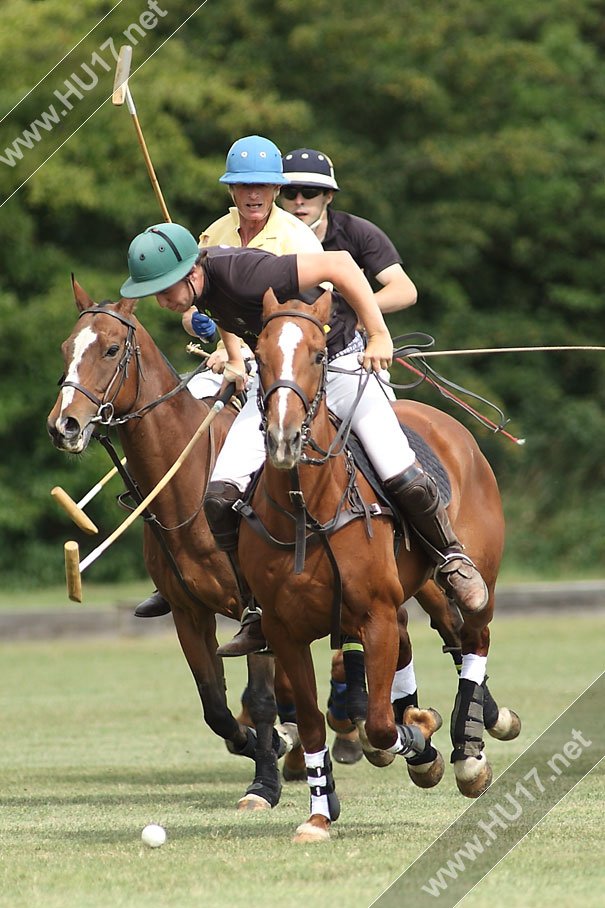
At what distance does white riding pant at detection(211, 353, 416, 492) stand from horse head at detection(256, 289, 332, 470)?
68 centimetres

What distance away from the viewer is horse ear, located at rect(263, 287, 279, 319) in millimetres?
6109

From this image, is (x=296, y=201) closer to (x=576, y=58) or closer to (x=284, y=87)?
(x=284, y=87)

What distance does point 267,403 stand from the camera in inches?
229

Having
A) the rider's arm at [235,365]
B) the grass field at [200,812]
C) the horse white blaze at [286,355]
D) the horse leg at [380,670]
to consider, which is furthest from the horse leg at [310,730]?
the rider's arm at [235,365]

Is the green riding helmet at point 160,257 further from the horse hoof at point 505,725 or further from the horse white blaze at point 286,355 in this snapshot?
the horse hoof at point 505,725

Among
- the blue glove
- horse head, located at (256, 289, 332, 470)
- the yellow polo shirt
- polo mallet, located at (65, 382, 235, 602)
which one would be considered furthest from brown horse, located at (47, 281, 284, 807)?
horse head, located at (256, 289, 332, 470)

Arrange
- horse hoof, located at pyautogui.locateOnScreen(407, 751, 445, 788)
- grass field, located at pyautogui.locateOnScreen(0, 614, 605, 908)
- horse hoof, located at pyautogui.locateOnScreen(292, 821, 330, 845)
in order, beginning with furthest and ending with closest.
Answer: horse hoof, located at pyautogui.locateOnScreen(407, 751, 445, 788), horse hoof, located at pyautogui.locateOnScreen(292, 821, 330, 845), grass field, located at pyautogui.locateOnScreen(0, 614, 605, 908)

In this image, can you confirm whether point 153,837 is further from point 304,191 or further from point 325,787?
point 304,191

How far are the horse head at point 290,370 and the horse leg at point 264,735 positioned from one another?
251cm

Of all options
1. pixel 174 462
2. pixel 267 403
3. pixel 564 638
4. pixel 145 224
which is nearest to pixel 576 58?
pixel 145 224

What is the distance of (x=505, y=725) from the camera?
27.0 feet

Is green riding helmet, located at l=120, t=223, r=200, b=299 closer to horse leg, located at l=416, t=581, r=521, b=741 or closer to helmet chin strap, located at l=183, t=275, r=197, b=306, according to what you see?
helmet chin strap, located at l=183, t=275, r=197, b=306

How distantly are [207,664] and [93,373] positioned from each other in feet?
5.42

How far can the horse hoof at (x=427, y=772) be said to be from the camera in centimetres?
696
